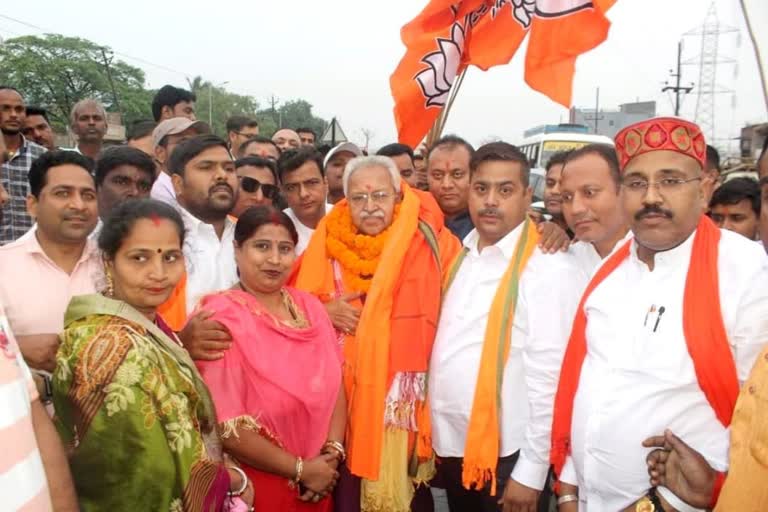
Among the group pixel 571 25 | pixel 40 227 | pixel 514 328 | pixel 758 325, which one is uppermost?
pixel 571 25

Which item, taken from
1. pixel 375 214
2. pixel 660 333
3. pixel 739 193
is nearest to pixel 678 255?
pixel 660 333

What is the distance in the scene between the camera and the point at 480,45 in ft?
15.1

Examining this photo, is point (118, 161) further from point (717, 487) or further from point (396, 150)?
point (717, 487)

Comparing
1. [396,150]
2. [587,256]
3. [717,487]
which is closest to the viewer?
Answer: [717,487]

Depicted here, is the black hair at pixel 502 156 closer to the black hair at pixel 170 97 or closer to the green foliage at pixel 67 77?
the black hair at pixel 170 97

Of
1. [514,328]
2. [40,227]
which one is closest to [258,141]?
[40,227]

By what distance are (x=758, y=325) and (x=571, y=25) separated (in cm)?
279

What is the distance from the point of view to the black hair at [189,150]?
381 centimetres

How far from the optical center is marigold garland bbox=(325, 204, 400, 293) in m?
3.48

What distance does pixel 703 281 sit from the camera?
2.24 metres

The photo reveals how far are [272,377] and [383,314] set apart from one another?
693 mm

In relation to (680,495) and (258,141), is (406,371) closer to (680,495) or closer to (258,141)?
(680,495)

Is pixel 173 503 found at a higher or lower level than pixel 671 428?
lower

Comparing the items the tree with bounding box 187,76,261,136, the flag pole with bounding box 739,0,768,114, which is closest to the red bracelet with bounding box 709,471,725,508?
the flag pole with bounding box 739,0,768,114
